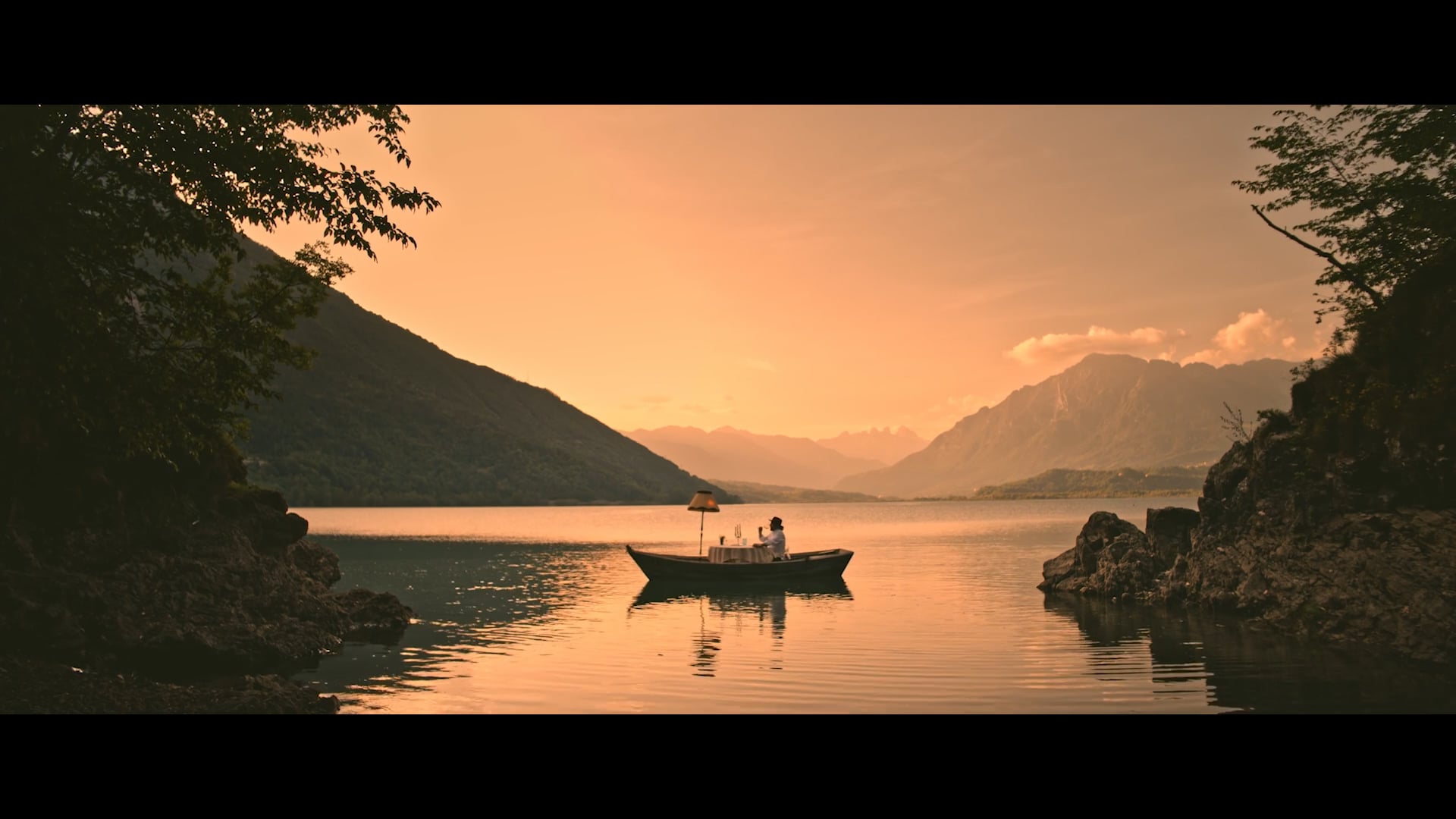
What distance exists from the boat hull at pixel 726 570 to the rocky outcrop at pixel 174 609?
1699 centimetres

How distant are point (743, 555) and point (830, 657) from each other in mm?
19680

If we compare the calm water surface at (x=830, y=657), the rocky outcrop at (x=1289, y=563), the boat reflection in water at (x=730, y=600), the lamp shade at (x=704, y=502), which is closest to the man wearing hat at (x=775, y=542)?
the boat reflection in water at (x=730, y=600)

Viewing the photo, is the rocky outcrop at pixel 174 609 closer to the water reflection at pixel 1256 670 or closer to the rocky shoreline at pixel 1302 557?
the water reflection at pixel 1256 670

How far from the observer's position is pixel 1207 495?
35531 mm

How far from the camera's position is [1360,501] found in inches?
1060

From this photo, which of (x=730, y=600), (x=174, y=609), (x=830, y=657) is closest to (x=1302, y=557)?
(x=830, y=657)

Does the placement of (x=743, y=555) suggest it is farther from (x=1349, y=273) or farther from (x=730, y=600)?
(x=1349, y=273)

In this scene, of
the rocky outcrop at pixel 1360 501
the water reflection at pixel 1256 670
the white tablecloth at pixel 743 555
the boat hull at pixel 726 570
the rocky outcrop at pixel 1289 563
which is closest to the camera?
the water reflection at pixel 1256 670

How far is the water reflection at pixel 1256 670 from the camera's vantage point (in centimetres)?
1855

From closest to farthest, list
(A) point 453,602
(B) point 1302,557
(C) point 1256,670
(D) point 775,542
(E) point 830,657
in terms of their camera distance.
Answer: (C) point 1256,670, (E) point 830,657, (B) point 1302,557, (A) point 453,602, (D) point 775,542

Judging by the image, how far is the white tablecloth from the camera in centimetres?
4459

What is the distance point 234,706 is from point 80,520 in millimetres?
11931
